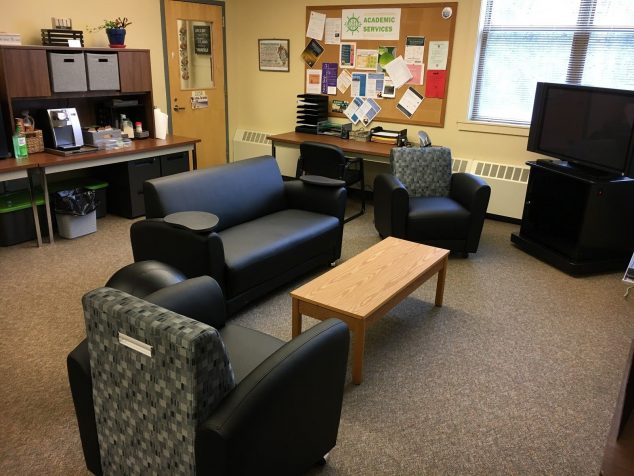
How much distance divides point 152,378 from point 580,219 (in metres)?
3.40

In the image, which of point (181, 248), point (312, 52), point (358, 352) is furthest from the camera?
point (312, 52)

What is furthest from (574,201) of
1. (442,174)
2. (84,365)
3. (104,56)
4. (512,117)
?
(104,56)

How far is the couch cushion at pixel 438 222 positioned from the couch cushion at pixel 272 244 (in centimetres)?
65

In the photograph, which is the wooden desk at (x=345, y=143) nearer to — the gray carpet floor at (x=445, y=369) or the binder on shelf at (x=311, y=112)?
the binder on shelf at (x=311, y=112)

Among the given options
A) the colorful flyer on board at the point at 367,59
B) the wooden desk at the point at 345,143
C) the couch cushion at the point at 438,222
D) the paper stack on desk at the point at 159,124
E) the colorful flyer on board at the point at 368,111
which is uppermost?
the colorful flyer on board at the point at 367,59

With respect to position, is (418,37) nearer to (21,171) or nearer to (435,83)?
(435,83)

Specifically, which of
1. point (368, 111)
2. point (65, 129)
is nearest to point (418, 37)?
point (368, 111)

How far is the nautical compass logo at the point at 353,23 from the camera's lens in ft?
17.8

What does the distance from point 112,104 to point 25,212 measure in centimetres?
136

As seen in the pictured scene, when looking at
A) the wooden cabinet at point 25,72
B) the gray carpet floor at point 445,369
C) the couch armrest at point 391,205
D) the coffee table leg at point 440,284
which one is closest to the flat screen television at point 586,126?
the gray carpet floor at point 445,369

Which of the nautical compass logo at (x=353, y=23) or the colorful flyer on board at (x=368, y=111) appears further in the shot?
the colorful flyer on board at (x=368, y=111)

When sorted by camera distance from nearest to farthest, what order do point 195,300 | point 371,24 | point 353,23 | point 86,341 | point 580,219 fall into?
point 86,341 < point 195,300 < point 580,219 < point 371,24 < point 353,23

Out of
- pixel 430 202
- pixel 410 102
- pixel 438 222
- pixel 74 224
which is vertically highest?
pixel 410 102

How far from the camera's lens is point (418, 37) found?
16.8 feet
